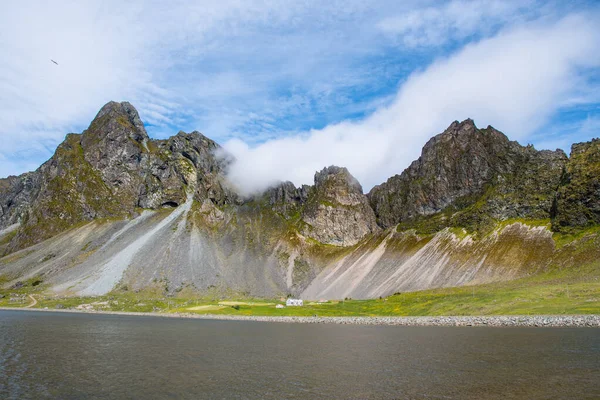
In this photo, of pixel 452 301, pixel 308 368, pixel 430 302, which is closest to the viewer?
pixel 308 368

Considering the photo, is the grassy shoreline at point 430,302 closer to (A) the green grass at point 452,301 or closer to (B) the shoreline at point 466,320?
(A) the green grass at point 452,301

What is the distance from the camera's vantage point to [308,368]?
42.4 metres

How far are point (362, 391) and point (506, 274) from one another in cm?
14162

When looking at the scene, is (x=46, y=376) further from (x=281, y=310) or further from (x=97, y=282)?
(x=97, y=282)

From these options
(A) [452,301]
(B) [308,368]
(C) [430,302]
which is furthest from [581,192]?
(B) [308,368]

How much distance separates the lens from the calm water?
31.3 meters

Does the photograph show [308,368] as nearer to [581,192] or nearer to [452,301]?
[452,301]

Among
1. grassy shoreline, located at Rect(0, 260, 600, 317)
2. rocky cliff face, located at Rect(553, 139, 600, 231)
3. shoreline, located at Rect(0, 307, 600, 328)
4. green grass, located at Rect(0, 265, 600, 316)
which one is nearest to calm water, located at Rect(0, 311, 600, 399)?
shoreline, located at Rect(0, 307, 600, 328)

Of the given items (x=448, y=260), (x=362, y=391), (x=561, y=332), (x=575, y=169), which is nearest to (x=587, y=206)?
(x=575, y=169)

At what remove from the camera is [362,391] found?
31969 millimetres

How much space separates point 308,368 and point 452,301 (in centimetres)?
8881

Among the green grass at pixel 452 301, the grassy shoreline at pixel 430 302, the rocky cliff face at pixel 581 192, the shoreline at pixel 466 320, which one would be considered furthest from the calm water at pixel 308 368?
the rocky cliff face at pixel 581 192

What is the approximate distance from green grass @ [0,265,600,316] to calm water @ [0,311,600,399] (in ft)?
106

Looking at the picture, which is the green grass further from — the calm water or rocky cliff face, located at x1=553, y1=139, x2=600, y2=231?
rocky cliff face, located at x1=553, y1=139, x2=600, y2=231
